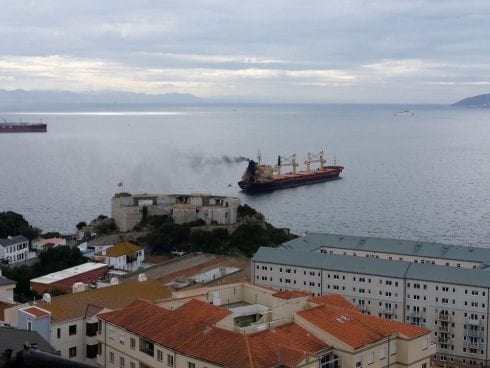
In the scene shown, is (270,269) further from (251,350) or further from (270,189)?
(270,189)

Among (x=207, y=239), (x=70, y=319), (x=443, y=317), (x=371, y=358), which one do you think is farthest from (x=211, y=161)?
(x=371, y=358)

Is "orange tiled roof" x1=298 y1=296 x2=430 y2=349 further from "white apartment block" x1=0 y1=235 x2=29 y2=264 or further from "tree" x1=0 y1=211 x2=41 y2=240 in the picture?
"tree" x1=0 y1=211 x2=41 y2=240

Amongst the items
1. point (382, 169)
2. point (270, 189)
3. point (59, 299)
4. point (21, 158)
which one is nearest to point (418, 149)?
point (382, 169)

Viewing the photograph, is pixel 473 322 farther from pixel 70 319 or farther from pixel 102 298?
pixel 70 319

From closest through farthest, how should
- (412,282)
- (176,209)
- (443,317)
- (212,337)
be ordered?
(212,337) → (443,317) → (412,282) → (176,209)

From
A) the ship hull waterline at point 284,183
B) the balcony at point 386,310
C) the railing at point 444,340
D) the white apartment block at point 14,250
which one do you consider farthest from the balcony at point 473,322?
the ship hull waterline at point 284,183

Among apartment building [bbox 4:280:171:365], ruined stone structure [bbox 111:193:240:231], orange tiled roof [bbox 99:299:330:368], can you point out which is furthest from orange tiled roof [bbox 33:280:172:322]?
ruined stone structure [bbox 111:193:240:231]
